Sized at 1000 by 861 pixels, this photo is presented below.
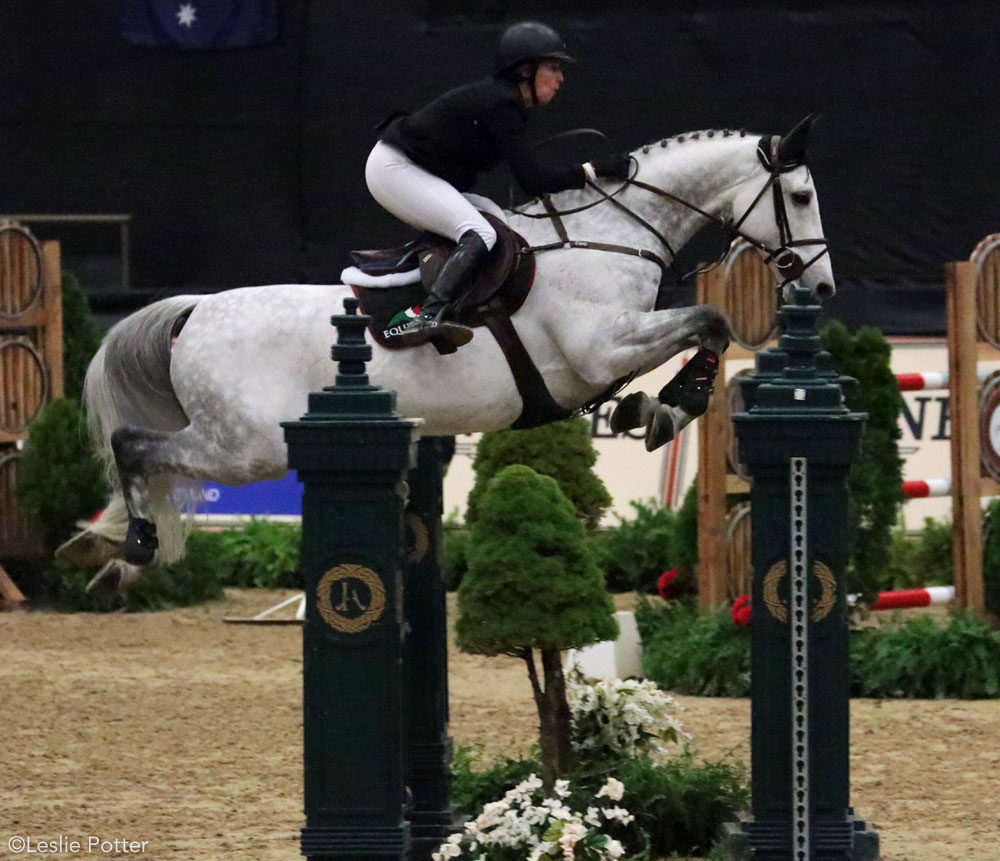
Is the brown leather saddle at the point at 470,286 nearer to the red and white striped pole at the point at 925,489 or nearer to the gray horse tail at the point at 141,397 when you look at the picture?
the gray horse tail at the point at 141,397

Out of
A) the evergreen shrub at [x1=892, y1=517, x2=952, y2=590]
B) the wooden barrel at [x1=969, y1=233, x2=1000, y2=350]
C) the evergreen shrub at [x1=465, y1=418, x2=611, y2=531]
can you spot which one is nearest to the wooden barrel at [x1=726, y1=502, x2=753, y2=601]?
the wooden barrel at [x1=969, y1=233, x2=1000, y2=350]

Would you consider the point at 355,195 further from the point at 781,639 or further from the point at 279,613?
the point at 781,639

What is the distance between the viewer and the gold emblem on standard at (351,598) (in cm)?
429

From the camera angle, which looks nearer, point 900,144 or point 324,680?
point 324,680

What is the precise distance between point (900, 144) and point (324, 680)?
30.3 ft

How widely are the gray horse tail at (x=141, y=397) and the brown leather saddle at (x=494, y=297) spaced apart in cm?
75

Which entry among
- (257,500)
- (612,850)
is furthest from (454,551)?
(612,850)

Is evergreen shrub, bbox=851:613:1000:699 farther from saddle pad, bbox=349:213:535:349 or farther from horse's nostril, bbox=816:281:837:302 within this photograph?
saddle pad, bbox=349:213:535:349

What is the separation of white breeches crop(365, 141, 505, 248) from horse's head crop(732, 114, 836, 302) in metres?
0.77

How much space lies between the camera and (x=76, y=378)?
37.5 ft

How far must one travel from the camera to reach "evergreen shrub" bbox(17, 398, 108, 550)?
10.8m

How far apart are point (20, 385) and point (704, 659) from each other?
4.81 meters

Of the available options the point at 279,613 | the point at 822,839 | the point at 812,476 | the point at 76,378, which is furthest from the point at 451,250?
the point at 76,378

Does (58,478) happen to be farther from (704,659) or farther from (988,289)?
(988,289)
